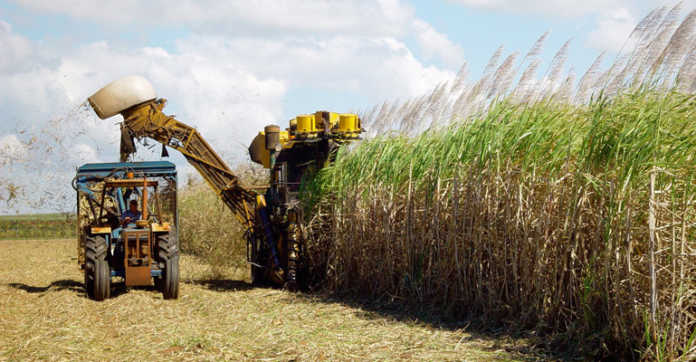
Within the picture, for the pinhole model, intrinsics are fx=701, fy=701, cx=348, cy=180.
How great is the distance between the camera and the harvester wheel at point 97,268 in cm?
1015

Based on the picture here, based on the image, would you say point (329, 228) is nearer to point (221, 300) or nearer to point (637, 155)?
point (221, 300)

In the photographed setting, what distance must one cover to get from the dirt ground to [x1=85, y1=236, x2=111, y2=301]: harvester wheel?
0.19 meters

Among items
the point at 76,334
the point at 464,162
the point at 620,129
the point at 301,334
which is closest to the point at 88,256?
the point at 76,334

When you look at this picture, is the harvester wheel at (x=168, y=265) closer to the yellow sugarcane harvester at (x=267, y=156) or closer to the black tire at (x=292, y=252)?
the yellow sugarcane harvester at (x=267, y=156)

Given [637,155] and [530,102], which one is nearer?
[637,155]

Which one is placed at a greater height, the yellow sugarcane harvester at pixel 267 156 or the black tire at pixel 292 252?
the yellow sugarcane harvester at pixel 267 156

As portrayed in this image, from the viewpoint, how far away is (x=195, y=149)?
11.7 m

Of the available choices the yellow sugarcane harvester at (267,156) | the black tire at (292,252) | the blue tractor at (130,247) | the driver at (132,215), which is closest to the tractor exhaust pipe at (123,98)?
the yellow sugarcane harvester at (267,156)

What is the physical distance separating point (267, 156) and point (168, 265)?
2.58 metres

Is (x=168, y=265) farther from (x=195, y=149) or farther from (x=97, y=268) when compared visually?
(x=195, y=149)

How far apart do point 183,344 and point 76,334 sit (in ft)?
4.83

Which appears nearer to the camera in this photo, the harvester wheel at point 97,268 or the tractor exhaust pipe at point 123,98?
the harvester wheel at point 97,268

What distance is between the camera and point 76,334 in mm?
7645

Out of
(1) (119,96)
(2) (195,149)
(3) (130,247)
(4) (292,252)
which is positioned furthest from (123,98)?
(4) (292,252)
